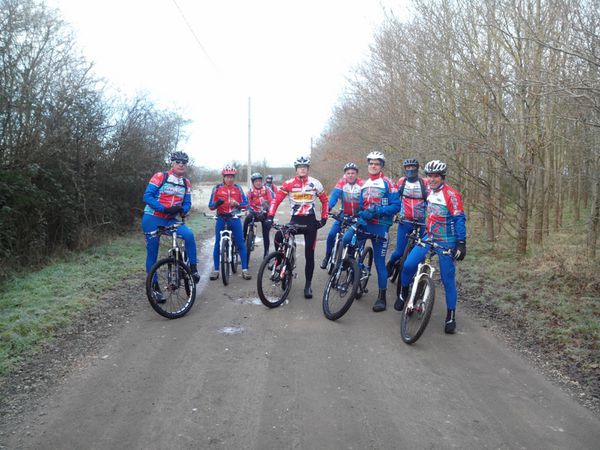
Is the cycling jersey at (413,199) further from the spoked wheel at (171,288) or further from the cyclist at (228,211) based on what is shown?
the spoked wheel at (171,288)

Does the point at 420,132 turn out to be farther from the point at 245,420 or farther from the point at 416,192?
the point at 245,420

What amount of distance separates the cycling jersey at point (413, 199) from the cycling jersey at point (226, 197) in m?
2.92

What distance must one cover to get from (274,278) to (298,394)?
9.00ft

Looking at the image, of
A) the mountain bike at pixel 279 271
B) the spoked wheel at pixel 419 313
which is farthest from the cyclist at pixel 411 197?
the spoked wheel at pixel 419 313

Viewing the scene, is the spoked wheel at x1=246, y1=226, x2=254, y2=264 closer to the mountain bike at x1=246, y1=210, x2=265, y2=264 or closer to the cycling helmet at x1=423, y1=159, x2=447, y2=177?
the mountain bike at x1=246, y1=210, x2=265, y2=264

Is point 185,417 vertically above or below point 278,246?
below

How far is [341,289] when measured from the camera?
608 cm

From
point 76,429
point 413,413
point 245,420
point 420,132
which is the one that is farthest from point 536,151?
point 76,429

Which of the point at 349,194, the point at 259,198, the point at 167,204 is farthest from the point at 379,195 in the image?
the point at 259,198

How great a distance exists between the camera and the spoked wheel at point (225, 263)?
25.7 feet

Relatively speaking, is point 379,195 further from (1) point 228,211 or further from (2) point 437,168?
(1) point 228,211

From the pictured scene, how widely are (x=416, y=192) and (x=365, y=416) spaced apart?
4.37m

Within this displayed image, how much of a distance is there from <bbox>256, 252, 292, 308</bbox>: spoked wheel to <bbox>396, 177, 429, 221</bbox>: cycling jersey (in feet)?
6.85

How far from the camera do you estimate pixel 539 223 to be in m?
11.1
